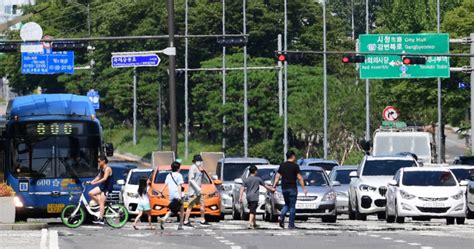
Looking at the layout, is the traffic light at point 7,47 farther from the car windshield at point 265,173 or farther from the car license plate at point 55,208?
the car license plate at point 55,208

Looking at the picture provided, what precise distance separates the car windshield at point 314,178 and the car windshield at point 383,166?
2351 mm

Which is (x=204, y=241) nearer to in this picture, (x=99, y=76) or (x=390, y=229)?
Answer: (x=390, y=229)

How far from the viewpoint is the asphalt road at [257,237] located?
30766 mm

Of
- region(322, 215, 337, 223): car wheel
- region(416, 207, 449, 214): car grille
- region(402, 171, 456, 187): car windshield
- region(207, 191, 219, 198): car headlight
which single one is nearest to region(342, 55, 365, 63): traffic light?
region(207, 191, 219, 198): car headlight

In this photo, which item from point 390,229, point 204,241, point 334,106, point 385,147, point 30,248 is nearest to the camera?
point 30,248

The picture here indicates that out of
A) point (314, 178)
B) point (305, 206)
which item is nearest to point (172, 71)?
point (314, 178)

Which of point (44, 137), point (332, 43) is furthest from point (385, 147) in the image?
point (332, 43)

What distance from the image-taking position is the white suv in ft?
148

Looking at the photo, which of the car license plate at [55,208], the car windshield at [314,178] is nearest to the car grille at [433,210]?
the car windshield at [314,178]

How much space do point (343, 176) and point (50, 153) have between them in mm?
11174

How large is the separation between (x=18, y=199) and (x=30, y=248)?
13811 millimetres

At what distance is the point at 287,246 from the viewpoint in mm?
30453

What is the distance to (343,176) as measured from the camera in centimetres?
5122

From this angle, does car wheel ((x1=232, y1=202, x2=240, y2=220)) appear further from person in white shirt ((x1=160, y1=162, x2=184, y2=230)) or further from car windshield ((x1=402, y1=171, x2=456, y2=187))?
person in white shirt ((x1=160, y1=162, x2=184, y2=230))
